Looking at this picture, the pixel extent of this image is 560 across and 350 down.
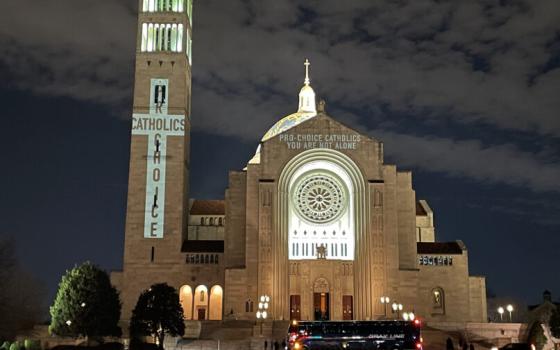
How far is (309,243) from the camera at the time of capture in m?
64.3

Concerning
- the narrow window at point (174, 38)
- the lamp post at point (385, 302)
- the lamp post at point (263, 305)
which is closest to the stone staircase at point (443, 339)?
the lamp post at point (385, 302)

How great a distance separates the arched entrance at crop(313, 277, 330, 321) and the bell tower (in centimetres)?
1292

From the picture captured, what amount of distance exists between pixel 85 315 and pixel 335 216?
917 inches

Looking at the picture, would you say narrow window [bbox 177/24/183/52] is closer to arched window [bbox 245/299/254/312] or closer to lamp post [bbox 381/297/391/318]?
arched window [bbox 245/299/254/312]

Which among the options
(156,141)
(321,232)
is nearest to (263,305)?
(321,232)

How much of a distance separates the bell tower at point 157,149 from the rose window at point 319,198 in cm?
1097

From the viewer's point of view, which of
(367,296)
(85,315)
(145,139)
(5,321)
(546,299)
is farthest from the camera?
(546,299)

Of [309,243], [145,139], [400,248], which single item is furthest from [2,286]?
[400,248]

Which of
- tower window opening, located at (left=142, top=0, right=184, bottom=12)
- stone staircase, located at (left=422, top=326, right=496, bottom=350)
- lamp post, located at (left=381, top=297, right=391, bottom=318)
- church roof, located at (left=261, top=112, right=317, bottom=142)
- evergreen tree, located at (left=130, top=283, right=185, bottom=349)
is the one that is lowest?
stone staircase, located at (left=422, top=326, right=496, bottom=350)

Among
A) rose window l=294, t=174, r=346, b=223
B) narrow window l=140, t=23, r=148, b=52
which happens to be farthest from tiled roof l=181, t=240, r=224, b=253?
narrow window l=140, t=23, r=148, b=52

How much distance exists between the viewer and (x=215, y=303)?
220 feet

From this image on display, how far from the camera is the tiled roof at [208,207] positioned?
247 ft

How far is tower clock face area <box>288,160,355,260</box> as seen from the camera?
64188 mm

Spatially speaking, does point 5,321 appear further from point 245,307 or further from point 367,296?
point 367,296
